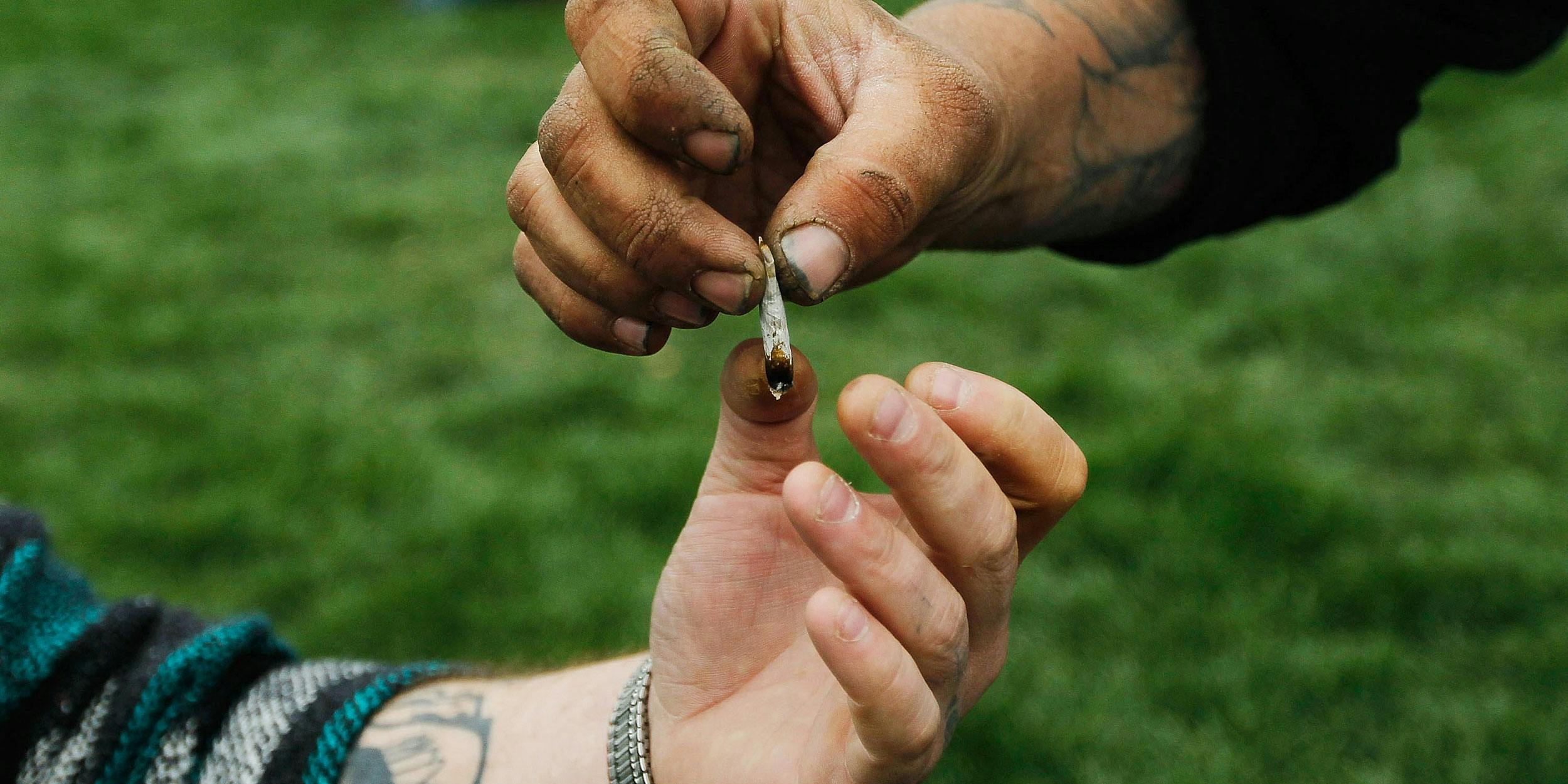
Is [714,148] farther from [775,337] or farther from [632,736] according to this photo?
[632,736]

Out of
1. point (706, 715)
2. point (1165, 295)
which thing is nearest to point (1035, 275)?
point (1165, 295)

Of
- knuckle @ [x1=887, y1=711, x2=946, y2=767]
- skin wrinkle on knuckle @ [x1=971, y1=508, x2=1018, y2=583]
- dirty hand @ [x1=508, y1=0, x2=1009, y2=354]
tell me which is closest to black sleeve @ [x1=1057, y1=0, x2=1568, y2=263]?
dirty hand @ [x1=508, y1=0, x2=1009, y2=354]

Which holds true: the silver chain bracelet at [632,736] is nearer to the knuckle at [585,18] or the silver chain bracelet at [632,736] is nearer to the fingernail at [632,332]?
the fingernail at [632,332]

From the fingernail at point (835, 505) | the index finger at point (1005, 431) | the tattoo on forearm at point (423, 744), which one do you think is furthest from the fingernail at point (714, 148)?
the tattoo on forearm at point (423, 744)

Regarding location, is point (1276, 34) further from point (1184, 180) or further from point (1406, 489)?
point (1406, 489)

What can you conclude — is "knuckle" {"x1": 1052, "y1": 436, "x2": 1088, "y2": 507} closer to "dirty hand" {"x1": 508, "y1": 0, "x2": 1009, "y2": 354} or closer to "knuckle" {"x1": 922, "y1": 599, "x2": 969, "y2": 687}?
"knuckle" {"x1": 922, "y1": 599, "x2": 969, "y2": 687}
